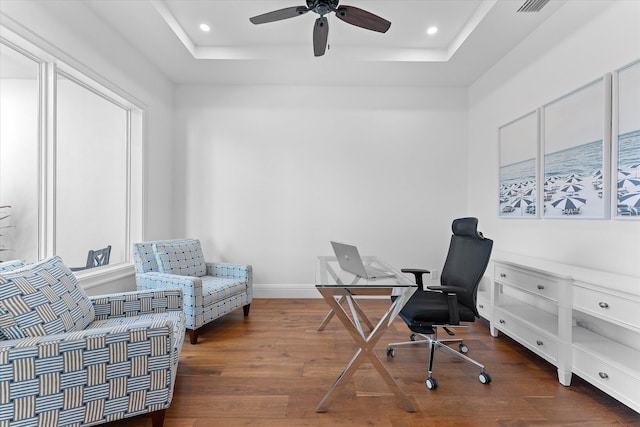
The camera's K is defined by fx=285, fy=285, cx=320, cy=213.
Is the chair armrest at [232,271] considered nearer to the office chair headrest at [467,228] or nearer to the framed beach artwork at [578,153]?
the office chair headrest at [467,228]

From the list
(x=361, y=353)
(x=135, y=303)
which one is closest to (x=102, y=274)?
(x=135, y=303)

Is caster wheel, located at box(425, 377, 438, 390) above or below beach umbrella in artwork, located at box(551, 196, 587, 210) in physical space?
below

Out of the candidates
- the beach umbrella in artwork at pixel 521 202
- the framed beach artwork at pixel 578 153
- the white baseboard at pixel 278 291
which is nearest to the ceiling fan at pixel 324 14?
the framed beach artwork at pixel 578 153

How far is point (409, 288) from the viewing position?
181 cm

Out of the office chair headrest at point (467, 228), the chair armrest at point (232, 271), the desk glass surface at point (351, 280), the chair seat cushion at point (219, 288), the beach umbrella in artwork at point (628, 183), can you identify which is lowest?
the chair seat cushion at point (219, 288)

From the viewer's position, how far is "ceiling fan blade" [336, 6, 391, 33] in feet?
6.85

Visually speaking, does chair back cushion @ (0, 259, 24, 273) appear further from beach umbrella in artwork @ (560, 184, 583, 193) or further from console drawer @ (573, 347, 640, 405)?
beach umbrella in artwork @ (560, 184, 583, 193)

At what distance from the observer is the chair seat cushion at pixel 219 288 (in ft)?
9.18

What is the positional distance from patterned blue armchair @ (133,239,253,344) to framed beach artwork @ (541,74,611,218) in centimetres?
320

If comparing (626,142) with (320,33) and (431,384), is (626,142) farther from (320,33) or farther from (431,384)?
(320,33)

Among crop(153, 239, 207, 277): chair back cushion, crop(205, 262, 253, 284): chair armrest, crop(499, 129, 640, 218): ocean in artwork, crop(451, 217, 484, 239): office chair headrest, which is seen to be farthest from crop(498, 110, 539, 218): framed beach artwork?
crop(153, 239, 207, 277): chair back cushion

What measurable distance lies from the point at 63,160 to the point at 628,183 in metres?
4.53

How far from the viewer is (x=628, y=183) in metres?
1.99

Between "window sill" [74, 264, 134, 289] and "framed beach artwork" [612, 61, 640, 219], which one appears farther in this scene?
"window sill" [74, 264, 134, 289]
